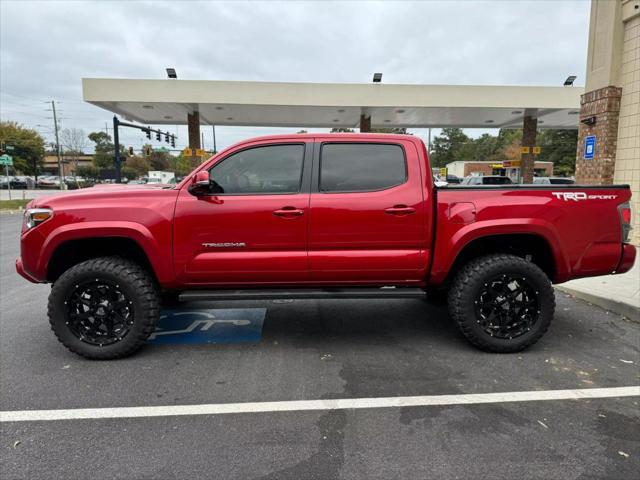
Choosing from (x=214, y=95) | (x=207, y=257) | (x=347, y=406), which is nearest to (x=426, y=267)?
(x=347, y=406)

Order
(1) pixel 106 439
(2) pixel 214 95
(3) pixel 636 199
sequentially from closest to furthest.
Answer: (1) pixel 106 439
(3) pixel 636 199
(2) pixel 214 95

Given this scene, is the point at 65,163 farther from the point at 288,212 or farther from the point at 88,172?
the point at 288,212

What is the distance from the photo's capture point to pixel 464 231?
3934 mm

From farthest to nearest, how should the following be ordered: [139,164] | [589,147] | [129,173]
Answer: [139,164] → [129,173] → [589,147]

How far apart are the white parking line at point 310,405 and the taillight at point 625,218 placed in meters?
1.48

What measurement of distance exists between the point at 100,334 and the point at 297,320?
205cm

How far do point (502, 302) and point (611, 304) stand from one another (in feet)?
7.53

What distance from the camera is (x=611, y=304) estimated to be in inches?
212

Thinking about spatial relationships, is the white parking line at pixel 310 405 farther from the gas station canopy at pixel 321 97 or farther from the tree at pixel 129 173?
the tree at pixel 129 173

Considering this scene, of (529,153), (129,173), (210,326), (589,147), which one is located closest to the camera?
(210,326)

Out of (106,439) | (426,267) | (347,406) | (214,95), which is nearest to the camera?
(106,439)

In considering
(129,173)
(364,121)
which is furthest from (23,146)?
(364,121)

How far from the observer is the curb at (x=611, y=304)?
5043 mm

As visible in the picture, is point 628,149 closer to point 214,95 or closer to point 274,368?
point 274,368
